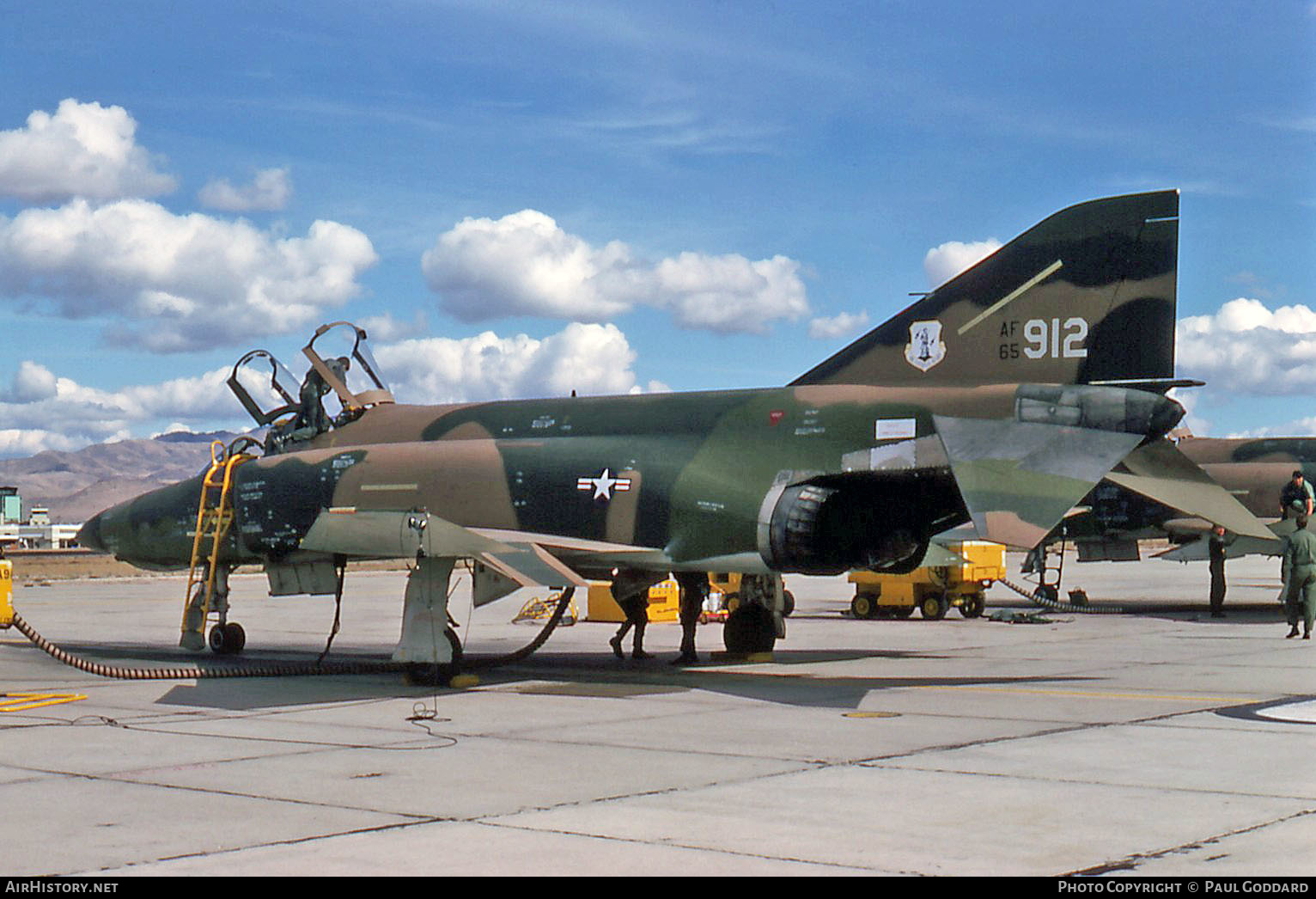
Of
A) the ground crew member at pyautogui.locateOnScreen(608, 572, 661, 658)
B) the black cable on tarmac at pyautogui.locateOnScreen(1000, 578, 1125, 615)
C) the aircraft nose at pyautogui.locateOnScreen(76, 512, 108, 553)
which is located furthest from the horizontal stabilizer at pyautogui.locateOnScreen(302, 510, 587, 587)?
the black cable on tarmac at pyautogui.locateOnScreen(1000, 578, 1125, 615)

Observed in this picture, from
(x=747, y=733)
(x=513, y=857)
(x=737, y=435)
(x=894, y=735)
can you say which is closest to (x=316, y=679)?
(x=737, y=435)

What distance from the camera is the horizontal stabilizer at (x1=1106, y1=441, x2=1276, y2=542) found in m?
13.1

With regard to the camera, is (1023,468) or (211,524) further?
(211,524)

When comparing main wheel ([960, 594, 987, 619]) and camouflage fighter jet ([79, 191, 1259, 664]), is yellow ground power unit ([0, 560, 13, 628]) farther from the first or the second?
main wheel ([960, 594, 987, 619])

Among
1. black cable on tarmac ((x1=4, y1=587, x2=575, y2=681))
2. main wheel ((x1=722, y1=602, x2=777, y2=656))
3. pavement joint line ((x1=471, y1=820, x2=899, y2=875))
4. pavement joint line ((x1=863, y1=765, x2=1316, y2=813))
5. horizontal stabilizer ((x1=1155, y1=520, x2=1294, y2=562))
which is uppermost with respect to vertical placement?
horizontal stabilizer ((x1=1155, y1=520, x2=1294, y2=562))

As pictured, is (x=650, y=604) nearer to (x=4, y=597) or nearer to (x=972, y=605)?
(x=972, y=605)

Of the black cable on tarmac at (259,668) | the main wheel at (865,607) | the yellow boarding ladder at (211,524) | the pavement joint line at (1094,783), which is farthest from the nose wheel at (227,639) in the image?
the main wheel at (865,607)

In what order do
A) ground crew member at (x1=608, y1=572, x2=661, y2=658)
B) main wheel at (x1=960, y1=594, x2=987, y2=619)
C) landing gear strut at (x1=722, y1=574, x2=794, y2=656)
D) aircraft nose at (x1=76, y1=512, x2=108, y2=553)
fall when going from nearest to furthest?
ground crew member at (x1=608, y1=572, x2=661, y2=658) < landing gear strut at (x1=722, y1=574, x2=794, y2=656) < aircraft nose at (x1=76, y1=512, x2=108, y2=553) < main wheel at (x1=960, y1=594, x2=987, y2=619)

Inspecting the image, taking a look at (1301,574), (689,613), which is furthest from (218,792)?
(1301,574)

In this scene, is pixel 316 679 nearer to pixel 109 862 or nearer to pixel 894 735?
pixel 894 735

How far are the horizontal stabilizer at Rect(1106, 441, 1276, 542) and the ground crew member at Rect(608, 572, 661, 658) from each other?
525cm

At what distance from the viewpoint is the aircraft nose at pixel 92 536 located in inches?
744

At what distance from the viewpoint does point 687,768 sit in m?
9.05

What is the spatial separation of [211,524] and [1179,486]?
11.1 meters
